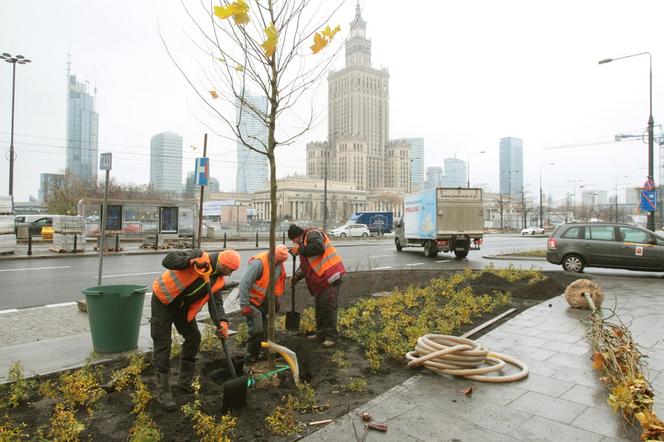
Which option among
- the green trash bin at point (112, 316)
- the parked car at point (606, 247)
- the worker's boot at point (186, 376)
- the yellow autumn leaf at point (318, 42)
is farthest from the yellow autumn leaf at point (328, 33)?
the parked car at point (606, 247)

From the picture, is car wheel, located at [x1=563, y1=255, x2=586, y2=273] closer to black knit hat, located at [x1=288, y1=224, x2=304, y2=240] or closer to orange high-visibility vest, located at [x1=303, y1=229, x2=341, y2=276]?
orange high-visibility vest, located at [x1=303, y1=229, x2=341, y2=276]

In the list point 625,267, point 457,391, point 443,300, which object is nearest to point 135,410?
point 457,391

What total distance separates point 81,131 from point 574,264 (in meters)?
38.5

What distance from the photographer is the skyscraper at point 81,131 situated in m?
34.4

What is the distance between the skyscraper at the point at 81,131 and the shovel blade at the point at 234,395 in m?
33.6

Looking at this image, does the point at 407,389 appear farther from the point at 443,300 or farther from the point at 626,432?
the point at 443,300

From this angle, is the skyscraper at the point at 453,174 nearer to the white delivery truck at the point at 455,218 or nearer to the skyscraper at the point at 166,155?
the skyscraper at the point at 166,155

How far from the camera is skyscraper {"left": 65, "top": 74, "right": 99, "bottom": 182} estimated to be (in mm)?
34447

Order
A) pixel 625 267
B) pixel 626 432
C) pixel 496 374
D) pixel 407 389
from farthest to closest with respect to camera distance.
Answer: pixel 625 267
pixel 496 374
pixel 407 389
pixel 626 432

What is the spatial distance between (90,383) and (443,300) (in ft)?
20.0

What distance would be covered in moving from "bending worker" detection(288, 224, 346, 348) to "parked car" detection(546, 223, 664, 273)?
10.5 metres

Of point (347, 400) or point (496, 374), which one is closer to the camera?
point (347, 400)

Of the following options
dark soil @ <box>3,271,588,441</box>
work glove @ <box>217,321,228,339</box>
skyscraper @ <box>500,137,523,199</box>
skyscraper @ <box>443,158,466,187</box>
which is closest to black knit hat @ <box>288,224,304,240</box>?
dark soil @ <box>3,271,588,441</box>

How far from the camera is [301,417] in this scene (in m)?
3.35
